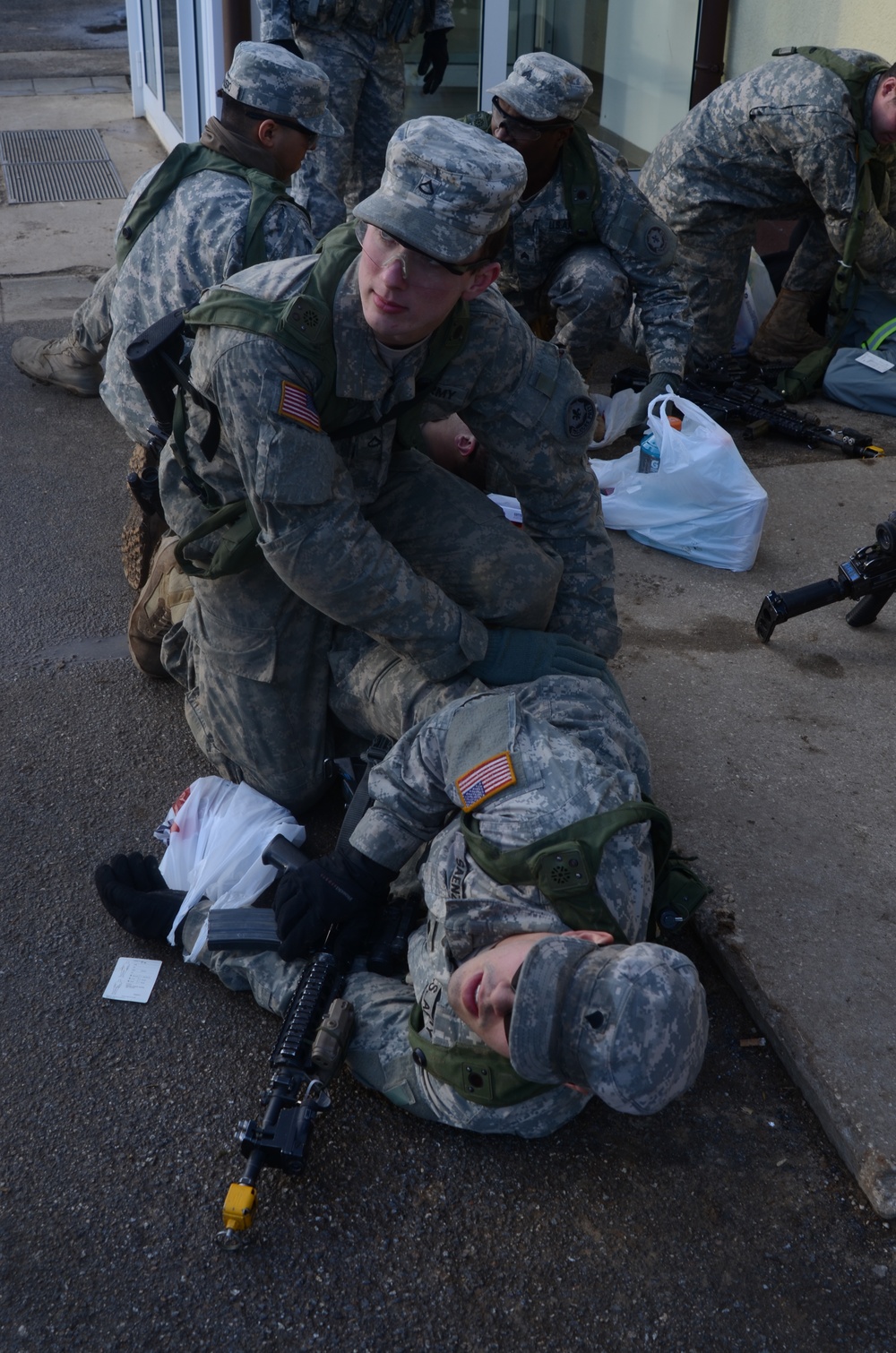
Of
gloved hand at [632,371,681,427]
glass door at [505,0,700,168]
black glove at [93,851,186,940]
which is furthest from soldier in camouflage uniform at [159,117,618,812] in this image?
glass door at [505,0,700,168]

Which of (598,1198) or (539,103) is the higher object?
(539,103)

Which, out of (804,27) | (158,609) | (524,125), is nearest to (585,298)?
(524,125)

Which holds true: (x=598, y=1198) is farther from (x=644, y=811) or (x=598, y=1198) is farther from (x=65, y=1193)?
(x=65, y=1193)

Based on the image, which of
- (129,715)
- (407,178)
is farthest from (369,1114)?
(407,178)

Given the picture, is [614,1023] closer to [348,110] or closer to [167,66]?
[348,110]

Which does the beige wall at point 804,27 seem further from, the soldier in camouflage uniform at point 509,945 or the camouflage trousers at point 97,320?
the soldier in camouflage uniform at point 509,945

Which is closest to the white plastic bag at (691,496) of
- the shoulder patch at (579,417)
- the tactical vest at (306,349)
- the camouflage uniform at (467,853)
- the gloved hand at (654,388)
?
the gloved hand at (654,388)

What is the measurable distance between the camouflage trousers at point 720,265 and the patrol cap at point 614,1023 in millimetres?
3765

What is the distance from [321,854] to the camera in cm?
281

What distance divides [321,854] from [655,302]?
2651mm

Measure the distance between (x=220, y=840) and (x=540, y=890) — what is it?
0.91 meters

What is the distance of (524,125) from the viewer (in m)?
3.91

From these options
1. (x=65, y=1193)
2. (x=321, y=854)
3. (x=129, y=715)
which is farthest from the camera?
(x=129, y=715)

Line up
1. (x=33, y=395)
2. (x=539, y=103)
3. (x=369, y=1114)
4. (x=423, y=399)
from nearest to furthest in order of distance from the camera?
(x=369, y=1114), (x=423, y=399), (x=539, y=103), (x=33, y=395)
